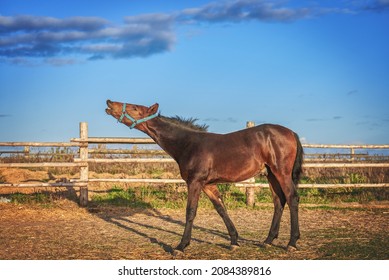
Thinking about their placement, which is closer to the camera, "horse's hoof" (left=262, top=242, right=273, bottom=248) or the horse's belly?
the horse's belly

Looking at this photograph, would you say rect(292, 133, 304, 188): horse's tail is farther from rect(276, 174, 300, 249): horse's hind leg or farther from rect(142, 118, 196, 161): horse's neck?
rect(142, 118, 196, 161): horse's neck

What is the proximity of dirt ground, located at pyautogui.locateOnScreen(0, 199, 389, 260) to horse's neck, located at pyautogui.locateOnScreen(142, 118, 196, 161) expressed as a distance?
1.48m

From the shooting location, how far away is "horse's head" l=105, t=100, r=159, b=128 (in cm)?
694

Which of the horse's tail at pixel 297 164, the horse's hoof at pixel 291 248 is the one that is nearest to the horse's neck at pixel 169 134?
the horse's tail at pixel 297 164

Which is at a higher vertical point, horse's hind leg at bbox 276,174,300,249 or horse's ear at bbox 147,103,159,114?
horse's ear at bbox 147,103,159,114

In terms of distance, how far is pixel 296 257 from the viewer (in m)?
6.19

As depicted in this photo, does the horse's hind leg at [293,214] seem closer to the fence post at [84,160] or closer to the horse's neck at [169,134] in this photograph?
the horse's neck at [169,134]

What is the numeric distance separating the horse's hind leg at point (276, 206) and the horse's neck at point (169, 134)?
1389 millimetres

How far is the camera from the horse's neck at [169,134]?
6.97m

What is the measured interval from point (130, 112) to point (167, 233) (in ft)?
8.12

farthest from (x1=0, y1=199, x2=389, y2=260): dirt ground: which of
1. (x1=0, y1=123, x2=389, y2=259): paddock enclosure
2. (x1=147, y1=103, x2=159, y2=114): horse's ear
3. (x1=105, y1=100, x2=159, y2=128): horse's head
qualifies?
(x1=147, y1=103, x2=159, y2=114): horse's ear

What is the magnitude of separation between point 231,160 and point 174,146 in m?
0.92

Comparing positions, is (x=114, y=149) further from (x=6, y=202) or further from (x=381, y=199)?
(x=381, y=199)

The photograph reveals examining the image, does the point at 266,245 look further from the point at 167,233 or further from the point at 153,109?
the point at 153,109
